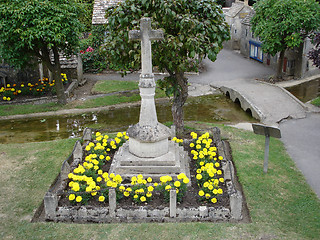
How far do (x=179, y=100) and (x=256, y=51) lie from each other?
19.5 metres

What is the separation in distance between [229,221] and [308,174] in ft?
14.5

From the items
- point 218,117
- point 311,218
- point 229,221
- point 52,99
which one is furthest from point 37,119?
point 311,218

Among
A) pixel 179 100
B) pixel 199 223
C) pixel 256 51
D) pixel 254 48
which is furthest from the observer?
pixel 254 48

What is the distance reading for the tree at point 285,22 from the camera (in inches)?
917

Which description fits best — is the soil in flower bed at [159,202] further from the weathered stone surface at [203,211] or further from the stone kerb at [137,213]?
the weathered stone surface at [203,211]

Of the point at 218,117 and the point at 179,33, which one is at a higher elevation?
the point at 179,33

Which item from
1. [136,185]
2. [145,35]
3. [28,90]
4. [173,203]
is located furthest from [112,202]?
[28,90]

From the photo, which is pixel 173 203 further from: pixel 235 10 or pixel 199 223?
pixel 235 10

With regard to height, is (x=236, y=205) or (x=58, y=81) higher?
(x=58, y=81)

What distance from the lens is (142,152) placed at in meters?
11.7

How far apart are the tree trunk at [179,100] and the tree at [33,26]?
7332mm

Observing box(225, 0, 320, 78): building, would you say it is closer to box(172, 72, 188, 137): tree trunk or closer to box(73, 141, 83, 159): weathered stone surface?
box(172, 72, 188, 137): tree trunk

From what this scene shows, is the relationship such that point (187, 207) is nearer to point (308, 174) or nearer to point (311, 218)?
point (311, 218)

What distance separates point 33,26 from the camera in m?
19.0
